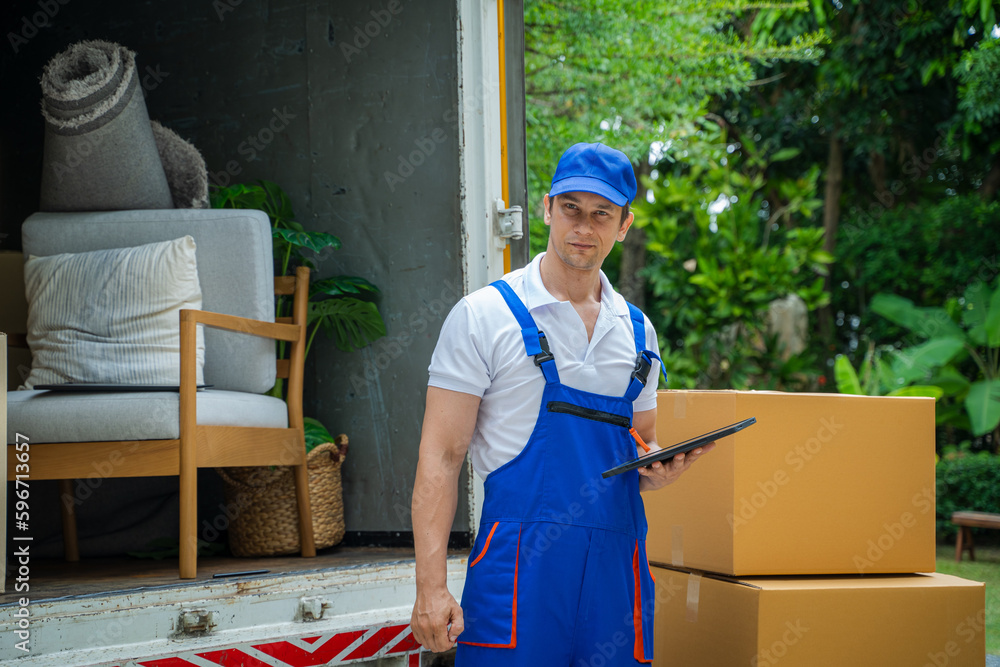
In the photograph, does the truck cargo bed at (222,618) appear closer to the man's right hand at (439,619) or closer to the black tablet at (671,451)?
the man's right hand at (439,619)

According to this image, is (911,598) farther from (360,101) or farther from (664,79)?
(664,79)

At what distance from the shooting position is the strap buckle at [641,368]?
191cm

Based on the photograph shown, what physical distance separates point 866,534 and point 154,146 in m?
2.86

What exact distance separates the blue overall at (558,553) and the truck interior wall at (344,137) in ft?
4.42

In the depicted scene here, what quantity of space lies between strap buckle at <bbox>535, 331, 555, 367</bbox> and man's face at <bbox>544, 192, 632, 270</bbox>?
0.62 ft

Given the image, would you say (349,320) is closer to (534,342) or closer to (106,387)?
(106,387)

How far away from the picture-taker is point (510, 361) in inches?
71.2

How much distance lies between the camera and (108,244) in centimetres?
329

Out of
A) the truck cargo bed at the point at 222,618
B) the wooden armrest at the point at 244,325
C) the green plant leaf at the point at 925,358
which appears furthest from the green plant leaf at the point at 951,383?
the truck cargo bed at the point at 222,618

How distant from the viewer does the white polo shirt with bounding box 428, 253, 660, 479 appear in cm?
179

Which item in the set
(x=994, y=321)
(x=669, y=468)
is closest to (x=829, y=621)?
(x=669, y=468)

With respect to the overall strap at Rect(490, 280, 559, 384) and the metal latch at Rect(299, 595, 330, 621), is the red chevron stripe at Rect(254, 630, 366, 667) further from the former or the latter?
the overall strap at Rect(490, 280, 559, 384)

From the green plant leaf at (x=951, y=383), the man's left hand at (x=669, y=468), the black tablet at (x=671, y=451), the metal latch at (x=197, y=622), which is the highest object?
the black tablet at (x=671, y=451)

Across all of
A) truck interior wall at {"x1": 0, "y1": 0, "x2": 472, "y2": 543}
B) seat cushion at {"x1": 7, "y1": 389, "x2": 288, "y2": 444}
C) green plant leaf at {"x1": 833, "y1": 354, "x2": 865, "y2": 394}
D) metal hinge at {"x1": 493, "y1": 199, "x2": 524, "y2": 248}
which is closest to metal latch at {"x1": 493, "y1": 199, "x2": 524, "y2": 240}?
metal hinge at {"x1": 493, "y1": 199, "x2": 524, "y2": 248}
